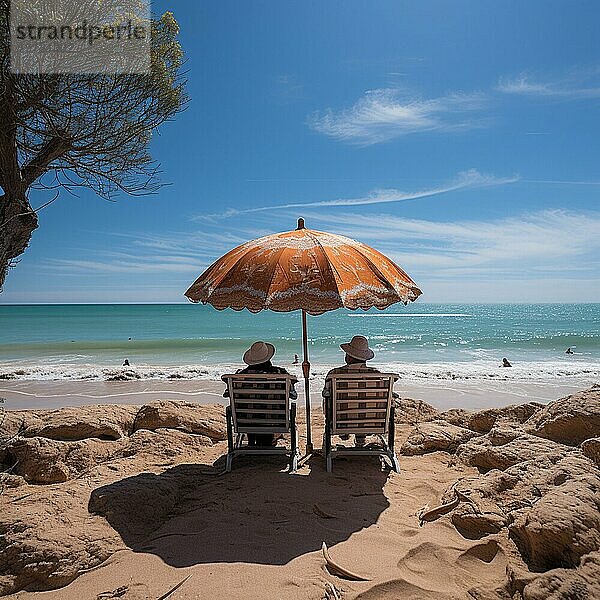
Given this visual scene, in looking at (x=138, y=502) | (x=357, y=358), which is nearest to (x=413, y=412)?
(x=357, y=358)

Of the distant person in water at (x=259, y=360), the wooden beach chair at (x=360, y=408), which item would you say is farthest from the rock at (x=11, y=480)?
the wooden beach chair at (x=360, y=408)

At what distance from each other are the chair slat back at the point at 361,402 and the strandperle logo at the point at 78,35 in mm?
3774

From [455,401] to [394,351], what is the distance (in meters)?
14.7

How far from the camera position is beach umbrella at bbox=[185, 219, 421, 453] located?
14.4ft

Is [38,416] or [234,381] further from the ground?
[234,381]

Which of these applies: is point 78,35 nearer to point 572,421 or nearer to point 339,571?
point 339,571

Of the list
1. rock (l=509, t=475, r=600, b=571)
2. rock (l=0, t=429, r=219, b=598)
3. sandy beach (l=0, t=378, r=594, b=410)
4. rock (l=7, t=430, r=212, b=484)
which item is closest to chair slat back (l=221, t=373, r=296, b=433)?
rock (l=0, t=429, r=219, b=598)

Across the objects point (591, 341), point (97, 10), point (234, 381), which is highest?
point (97, 10)

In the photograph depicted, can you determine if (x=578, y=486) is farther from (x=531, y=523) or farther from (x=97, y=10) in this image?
(x=97, y=10)

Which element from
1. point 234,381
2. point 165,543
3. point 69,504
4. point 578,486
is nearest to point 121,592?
point 165,543

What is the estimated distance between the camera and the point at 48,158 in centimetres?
452

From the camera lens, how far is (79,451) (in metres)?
5.43

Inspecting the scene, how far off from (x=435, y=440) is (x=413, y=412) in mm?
1657

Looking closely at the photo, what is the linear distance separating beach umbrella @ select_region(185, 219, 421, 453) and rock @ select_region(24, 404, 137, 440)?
243 cm
